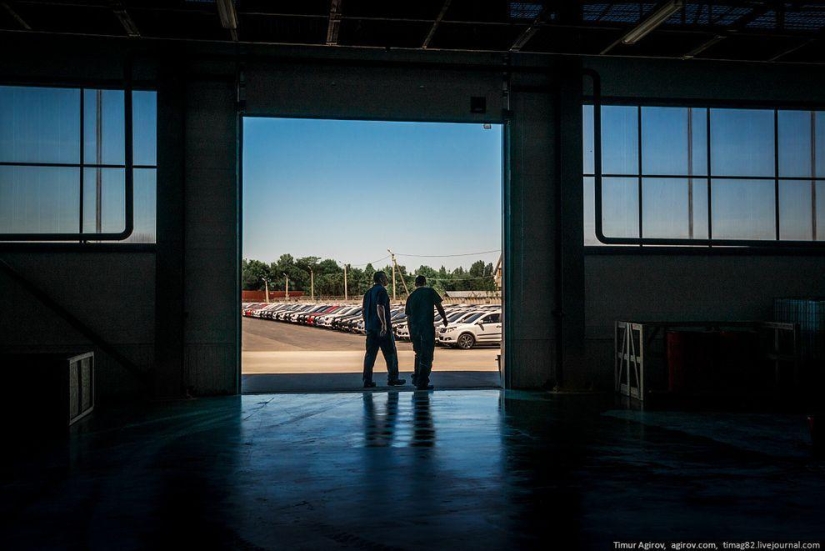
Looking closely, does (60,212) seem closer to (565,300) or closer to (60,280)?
(60,280)

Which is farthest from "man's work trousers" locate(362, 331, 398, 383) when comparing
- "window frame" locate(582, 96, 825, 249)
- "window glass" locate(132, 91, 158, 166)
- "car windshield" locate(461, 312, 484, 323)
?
"car windshield" locate(461, 312, 484, 323)

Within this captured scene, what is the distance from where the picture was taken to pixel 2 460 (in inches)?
271

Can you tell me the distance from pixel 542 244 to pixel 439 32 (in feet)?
12.9

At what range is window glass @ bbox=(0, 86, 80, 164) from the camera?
1141 cm

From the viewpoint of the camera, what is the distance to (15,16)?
9.60 metres

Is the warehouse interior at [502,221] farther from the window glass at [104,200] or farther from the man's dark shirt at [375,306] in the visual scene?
the man's dark shirt at [375,306]

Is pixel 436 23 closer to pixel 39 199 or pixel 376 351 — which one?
pixel 376 351

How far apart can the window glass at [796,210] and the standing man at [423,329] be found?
658 cm

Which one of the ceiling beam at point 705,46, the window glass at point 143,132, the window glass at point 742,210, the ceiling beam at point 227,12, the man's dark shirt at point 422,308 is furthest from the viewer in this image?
the window glass at point 742,210

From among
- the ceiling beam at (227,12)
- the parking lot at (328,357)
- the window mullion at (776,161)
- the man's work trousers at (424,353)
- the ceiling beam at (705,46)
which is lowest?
the parking lot at (328,357)

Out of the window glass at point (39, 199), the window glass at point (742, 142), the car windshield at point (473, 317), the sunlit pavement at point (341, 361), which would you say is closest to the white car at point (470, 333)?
the car windshield at point (473, 317)

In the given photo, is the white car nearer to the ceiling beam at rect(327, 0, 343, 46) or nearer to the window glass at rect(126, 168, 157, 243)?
the window glass at rect(126, 168, 157, 243)

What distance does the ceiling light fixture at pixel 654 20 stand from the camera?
8281 mm

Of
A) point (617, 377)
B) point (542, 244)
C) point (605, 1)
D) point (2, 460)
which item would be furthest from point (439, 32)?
point (2, 460)
